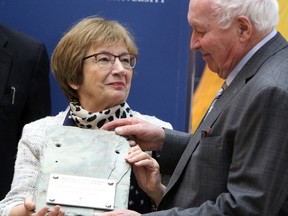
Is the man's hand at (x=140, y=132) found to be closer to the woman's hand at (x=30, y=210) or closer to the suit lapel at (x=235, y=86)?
the suit lapel at (x=235, y=86)

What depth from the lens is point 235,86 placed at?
9.48 feet

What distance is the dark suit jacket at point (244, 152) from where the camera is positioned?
2.59 metres

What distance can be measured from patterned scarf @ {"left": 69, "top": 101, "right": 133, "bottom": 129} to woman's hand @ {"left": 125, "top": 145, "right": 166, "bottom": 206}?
1.34ft

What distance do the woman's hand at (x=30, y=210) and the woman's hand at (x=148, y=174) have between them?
404 millimetres

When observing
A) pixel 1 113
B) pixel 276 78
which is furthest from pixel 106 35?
pixel 276 78

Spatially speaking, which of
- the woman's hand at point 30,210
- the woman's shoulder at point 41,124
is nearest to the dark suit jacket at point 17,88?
the woman's shoulder at point 41,124

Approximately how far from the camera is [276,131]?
102 inches

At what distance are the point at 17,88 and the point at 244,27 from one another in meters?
1.74

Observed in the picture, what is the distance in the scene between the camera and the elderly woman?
11.7 feet

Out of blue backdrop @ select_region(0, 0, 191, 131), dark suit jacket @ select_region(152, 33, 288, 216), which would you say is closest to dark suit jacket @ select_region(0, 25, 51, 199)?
blue backdrop @ select_region(0, 0, 191, 131)

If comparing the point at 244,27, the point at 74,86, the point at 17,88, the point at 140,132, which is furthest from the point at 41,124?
the point at 244,27

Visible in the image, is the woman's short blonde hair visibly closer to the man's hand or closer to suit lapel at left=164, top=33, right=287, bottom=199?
the man's hand

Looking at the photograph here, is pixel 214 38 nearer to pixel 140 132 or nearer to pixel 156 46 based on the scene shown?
pixel 140 132

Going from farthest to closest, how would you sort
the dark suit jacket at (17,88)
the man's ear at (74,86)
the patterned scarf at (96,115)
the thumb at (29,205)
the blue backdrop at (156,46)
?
the blue backdrop at (156,46) < the dark suit jacket at (17,88) < the man's ear at (74,86) < the patterned scarf at (96,115) < the thumb at (29,205)
